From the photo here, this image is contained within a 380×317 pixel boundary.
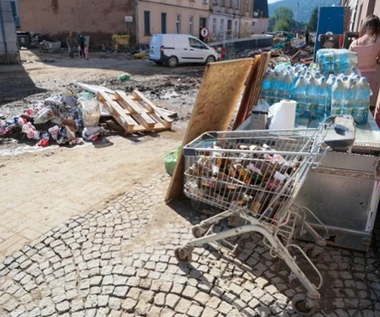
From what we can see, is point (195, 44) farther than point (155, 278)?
Yes

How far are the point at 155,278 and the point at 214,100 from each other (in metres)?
2.16

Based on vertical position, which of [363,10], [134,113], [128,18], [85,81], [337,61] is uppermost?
[128,18]

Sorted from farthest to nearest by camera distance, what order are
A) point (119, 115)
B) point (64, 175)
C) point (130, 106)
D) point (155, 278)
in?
point (130, 106) < point (119, 115) < point (64, 175) < point (155, 278)

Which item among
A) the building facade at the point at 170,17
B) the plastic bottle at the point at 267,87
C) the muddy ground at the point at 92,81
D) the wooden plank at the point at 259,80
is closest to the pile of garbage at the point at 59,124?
the muddy ground at the point at 92,81

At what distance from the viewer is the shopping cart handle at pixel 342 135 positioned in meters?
2.23

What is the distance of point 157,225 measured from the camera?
382 cm

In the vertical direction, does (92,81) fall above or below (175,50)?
below

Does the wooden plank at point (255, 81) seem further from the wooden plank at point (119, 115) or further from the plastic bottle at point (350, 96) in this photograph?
the wooden plank at point (119, 115)

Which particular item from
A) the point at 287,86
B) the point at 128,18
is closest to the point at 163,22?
the point at 128,18

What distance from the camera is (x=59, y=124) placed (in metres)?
7.06

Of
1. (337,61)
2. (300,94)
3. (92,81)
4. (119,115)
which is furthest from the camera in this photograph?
(92,81)

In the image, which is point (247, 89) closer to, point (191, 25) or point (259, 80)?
point (259, 80)

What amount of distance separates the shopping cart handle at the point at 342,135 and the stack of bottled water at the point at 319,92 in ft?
4.29

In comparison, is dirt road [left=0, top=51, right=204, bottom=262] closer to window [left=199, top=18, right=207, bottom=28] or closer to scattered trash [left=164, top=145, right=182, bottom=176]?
scattered trash [left=164, top=145, right=182, bottom=176]
